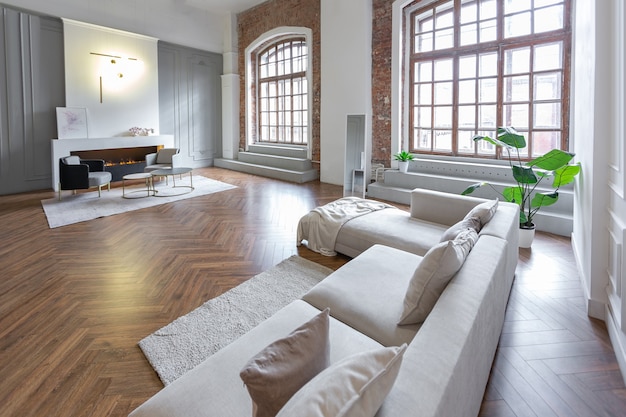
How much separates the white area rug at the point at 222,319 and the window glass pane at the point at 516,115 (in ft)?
14.4

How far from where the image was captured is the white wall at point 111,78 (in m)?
7.51

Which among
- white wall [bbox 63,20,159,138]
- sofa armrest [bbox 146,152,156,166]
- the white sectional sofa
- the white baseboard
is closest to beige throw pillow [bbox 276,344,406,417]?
the white sectional sofa

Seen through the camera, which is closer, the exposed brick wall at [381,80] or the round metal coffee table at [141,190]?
the round metal coffee table at [141,190]

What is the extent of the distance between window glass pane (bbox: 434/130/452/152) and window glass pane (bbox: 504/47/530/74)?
4.39 ft

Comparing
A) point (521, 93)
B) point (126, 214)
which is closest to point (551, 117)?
point (521, 93)

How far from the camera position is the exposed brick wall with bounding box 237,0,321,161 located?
838 cm

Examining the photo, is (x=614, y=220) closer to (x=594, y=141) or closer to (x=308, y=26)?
(x=594, y=141)

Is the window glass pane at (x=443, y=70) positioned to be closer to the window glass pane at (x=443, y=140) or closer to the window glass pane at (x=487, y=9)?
the window glass pane at (x=487, y=9)

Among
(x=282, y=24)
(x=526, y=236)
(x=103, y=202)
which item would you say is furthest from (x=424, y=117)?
(x=103, y=202)

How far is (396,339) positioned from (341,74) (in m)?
6.92

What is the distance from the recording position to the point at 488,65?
6156 millimetres

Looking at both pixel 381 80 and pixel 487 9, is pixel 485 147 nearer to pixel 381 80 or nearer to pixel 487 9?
pixel 487 9

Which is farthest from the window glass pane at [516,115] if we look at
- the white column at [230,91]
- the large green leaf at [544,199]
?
the white column at [230,91]

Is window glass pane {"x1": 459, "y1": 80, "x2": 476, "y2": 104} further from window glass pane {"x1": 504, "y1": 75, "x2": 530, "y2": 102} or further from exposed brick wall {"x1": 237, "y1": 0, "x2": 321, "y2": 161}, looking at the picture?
exposed brick wall {"x1": 237, "y1": 0, "x2": 321, "y2": 161}
